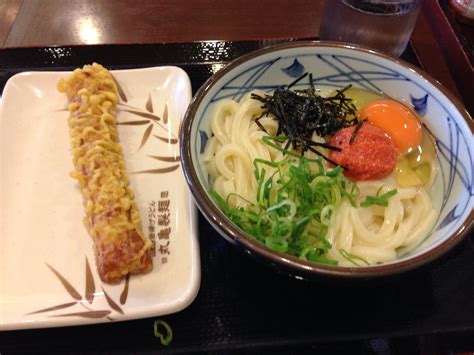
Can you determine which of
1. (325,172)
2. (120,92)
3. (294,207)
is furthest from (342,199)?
(120,92)

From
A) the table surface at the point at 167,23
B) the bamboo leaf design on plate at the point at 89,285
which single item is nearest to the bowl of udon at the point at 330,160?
the bamboo leaf design on plate at the point at 89,285

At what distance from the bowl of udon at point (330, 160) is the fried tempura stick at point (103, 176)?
0.32m

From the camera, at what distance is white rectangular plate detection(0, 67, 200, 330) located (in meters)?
1.33

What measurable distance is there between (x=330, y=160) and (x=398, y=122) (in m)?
0.33

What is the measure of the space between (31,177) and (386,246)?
134cm

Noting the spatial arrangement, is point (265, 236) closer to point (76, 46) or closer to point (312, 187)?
point (312, 187)

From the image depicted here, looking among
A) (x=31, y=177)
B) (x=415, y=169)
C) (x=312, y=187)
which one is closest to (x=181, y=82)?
(x=31, y=177)

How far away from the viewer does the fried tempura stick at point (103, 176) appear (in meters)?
1.39

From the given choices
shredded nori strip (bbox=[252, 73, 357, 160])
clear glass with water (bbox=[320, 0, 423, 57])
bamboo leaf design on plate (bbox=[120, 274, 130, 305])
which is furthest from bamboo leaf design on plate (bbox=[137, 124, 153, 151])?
clear glass with water (bbox=[320, 0, 423, 57])

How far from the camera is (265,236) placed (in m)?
1.29

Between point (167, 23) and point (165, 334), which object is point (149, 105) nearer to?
point (167, 23)

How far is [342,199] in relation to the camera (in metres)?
1.43

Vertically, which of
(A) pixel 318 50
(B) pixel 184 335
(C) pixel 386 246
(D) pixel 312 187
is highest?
(A) pixel 318 50

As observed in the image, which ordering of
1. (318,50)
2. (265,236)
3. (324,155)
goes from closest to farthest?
(265,236), (324,155), (318,50)
